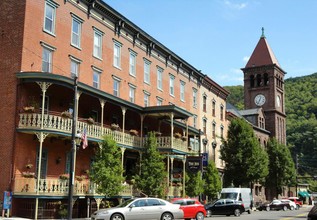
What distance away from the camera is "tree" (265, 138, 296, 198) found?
6988cm

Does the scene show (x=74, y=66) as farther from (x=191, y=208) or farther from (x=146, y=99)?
(x=191, y=208)

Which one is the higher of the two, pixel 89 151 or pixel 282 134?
pixel 282 134

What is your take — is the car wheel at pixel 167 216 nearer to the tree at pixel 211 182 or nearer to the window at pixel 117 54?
the window at pixel 117 54

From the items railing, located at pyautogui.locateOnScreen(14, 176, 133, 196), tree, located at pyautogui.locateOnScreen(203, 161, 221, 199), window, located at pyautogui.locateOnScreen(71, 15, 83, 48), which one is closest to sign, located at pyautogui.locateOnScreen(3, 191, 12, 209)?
railing, located at pyautogui.locateOnScreen(14, 176, 133, 196)

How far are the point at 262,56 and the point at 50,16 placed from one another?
66.2m

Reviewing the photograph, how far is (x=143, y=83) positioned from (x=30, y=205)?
18.0 metres

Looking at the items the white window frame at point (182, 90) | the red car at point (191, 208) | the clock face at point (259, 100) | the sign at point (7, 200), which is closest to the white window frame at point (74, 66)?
the sign at point (7, 200)

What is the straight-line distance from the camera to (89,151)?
3139cm

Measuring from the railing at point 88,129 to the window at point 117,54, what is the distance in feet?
21.2

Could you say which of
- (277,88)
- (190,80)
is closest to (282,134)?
(277,88)

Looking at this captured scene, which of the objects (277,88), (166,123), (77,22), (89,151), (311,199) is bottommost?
(311,199)

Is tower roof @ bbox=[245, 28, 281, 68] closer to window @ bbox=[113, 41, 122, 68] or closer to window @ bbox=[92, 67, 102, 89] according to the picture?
window @ bbox=[113, 41, 122, 68]

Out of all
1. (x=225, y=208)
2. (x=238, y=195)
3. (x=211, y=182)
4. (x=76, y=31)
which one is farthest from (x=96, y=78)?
(x=211, y=182)

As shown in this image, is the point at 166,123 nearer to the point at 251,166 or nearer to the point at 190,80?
the point at 190,80
